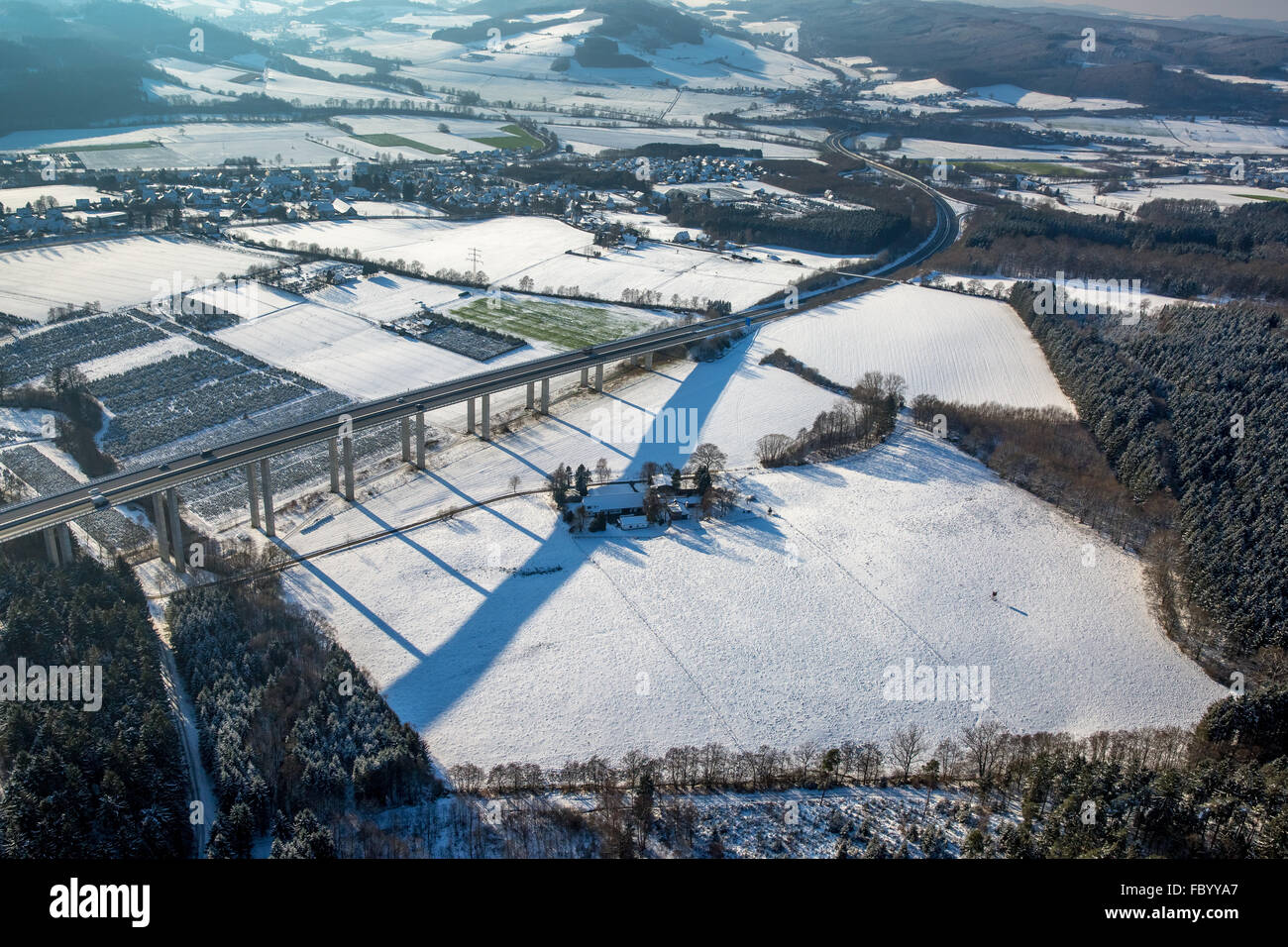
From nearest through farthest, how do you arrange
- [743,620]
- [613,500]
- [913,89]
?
1. [743,620]
2. [613,500]
3. [913,89]

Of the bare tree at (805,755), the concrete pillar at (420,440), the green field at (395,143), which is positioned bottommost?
the bare tree at (805,755)

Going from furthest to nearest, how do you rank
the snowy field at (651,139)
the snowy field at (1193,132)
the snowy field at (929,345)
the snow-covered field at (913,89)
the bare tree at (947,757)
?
the snow-covered field at (913,89) < the snowy field at (1193,132) < the snowy field at (651,139) < the snowy field at (929,345) < the bare tree at (947,757)

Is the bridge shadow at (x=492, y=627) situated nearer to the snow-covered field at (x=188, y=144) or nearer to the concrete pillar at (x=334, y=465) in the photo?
the concrete pillar at (x=334, y=465)

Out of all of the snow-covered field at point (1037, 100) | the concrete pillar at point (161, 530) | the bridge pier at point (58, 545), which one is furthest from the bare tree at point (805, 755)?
the snow-covered field at point (1037, 100)

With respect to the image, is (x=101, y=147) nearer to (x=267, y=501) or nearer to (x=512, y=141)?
(x=512, y=141)

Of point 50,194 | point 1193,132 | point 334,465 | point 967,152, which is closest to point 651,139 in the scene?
point 967,152
